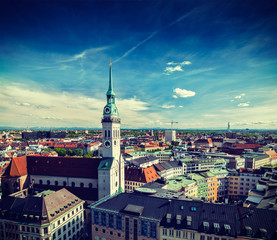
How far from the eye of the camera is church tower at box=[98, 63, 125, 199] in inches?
2918

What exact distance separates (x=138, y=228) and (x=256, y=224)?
92.0 ft

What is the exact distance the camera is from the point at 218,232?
44.7 m

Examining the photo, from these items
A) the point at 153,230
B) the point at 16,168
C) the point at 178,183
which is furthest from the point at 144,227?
the point at 16,168

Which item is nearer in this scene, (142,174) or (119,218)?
(119,218)

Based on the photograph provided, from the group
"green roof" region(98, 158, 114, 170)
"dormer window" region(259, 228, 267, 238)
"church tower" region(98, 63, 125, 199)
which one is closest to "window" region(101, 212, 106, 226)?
"church tower" region(98, 63, 125, 199)

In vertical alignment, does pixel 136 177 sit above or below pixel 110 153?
below

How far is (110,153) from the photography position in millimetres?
76625

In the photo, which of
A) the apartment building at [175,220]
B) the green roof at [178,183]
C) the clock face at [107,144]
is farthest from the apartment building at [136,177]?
the apartment building at [175,220]

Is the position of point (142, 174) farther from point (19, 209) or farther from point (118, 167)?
point (19, 209)

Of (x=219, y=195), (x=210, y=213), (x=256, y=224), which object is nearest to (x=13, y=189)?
(x=210, y=213)

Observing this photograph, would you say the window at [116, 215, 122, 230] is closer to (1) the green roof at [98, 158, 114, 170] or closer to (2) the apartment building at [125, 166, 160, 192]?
(1) the green roof at [98, 158, 114, 170]

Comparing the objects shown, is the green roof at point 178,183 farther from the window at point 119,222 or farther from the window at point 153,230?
the window at point 119,222

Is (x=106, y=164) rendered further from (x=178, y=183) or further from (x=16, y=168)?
(x=16, y=168)

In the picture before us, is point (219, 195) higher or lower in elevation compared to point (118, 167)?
lower
